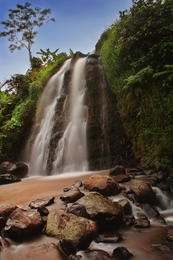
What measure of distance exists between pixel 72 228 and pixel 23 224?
2.60 feet

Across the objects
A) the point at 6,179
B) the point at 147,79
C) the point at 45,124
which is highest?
the point at 147,79

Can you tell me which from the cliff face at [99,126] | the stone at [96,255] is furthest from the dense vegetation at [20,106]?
the stone at [96,255]

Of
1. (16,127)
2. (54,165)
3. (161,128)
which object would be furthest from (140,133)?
(16,127)

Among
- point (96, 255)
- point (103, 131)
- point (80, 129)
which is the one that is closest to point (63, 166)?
point (80, 129)

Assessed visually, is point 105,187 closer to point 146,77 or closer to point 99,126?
point 146,77

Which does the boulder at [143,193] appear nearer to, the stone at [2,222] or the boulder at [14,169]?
the stone at [2,222]

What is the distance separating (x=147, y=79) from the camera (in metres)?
7.84

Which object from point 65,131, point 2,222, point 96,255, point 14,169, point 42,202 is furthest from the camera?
point 65,131

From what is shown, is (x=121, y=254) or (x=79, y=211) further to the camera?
(x=79, y=211)

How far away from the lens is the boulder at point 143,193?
4.78m

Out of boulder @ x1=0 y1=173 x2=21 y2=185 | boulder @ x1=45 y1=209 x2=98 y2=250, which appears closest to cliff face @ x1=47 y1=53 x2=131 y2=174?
boulder @ x1=0 y1=173 x2=21 y2=185

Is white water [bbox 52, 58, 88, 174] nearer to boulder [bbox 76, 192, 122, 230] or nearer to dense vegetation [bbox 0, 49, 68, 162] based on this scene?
dense vegetation [bbox 0, 49, 68, 162]

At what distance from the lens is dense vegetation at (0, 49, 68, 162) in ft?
39.9

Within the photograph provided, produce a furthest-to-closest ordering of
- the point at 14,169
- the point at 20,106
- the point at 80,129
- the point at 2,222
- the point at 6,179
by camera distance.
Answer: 1. the point at 20,106
2. the point at 80,129
3. the point at 14,169
4. the point at 6,179
5. the point at 2,222
